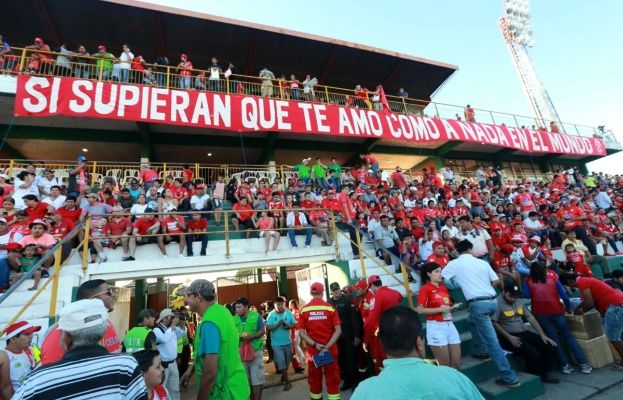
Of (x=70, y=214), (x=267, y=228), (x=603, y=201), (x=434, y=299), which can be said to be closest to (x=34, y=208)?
(x=70, y=214)

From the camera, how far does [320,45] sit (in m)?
17.2

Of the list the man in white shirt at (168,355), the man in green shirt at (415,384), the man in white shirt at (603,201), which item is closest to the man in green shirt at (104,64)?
the man in white shirt at (168,355)

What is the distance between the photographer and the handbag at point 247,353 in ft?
19.1

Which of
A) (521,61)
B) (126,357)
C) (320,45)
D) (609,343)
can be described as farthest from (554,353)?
(521,61)

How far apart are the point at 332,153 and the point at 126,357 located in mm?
15774

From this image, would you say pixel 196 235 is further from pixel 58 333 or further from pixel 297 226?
pixel 58 333

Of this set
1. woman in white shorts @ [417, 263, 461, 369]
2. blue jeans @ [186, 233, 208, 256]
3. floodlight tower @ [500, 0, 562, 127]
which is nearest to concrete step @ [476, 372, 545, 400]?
woman in white shorts @ [417, 263, 461, 369]

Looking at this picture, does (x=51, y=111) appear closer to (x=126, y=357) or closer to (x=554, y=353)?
(x=126, y=357)

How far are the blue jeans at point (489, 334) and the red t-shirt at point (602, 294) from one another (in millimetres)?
2504

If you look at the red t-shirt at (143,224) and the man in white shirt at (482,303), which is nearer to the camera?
the man in white shirt at (482,303)

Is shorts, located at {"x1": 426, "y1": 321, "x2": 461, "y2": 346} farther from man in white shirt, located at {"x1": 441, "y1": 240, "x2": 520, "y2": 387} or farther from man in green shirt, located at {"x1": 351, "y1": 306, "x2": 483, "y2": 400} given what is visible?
man in green shirt, located at {"x1": 351, "y1": 306, "x2": 483, "y2": 400}

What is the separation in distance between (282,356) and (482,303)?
14.2 feet

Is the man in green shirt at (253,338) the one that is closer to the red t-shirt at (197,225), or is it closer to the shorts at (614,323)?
the red t-shirt at (197,225)

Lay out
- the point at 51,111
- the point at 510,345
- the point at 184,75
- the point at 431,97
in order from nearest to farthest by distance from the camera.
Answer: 1. the point at 510,345
2. the point at 51,111
3. the point at 184,75
4. the point at 431,97
